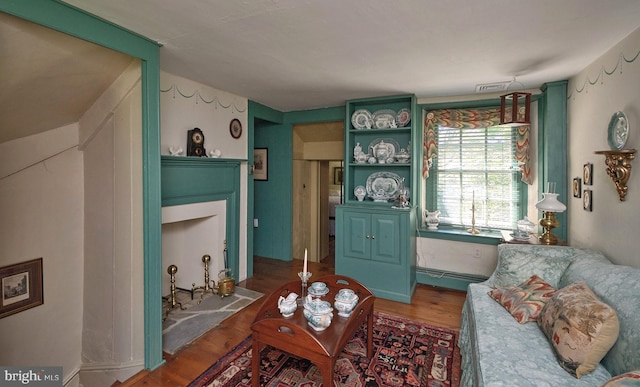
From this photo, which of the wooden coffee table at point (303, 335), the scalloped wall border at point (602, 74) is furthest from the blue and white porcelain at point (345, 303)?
the scalloped wall border at point (602, 74)

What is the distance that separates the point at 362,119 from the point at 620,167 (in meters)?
2.45

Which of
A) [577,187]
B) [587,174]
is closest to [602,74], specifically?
[587,174]

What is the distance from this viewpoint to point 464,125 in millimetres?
3457

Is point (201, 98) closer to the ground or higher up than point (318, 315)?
higher up

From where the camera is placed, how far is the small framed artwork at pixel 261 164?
468 centimetres

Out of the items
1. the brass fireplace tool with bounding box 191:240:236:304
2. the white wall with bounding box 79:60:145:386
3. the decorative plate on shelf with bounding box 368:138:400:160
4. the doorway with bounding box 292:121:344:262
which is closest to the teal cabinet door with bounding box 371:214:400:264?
the decorative plate on shelf with bounding box 368:138:400:160

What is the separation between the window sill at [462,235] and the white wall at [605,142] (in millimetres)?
713

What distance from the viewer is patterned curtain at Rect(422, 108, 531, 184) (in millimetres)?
3223

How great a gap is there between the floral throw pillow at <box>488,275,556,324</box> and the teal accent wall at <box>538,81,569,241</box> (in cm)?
Result: 128

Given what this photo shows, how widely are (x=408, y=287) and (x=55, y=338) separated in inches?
134

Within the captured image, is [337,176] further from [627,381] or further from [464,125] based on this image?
[627,381]

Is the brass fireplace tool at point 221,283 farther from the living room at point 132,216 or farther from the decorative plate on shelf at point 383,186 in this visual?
the decorative plate on shelf at point 383,186

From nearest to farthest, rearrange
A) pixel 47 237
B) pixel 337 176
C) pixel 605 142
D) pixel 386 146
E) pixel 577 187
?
pixel 605 142 → pixel 47 237 → pixel 577 187 → pixel 386 146 → pixel 337 176

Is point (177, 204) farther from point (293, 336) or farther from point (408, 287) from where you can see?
point (408, 287)
